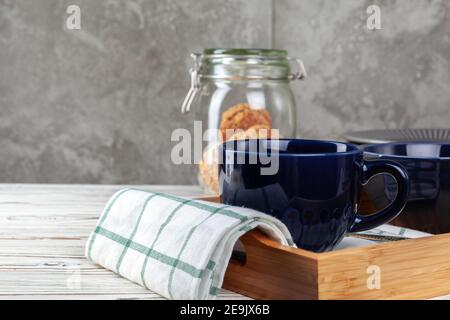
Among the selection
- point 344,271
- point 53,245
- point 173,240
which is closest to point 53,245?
point 53,245

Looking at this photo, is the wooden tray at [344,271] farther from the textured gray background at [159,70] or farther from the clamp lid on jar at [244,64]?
the textured gray background at [159,70]

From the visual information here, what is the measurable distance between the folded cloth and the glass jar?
14.7 inches

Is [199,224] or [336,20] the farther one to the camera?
[336,20]

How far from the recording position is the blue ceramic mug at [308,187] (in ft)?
2.09

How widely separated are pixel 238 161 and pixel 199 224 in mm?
70

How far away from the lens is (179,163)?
65.1 inches

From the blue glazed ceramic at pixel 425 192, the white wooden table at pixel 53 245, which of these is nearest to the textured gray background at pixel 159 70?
the white wooden table at pixel 53 245

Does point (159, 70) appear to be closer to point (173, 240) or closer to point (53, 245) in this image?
point (53, 245)

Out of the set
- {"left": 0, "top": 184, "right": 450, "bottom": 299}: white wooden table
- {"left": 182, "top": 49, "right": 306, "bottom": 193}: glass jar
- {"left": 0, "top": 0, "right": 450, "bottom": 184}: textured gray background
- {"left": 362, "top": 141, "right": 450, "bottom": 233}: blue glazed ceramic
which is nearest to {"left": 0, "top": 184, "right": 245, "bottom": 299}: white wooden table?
{"left": 0, "top": 184, "right": 450, "bottom": 299}: white wooden table

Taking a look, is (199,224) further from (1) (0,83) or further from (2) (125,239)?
(1) (0,83)

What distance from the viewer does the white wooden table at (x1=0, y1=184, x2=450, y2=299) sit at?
625 millimetres

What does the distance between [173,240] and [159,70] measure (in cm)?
100

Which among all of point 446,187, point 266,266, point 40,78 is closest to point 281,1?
point 40,78

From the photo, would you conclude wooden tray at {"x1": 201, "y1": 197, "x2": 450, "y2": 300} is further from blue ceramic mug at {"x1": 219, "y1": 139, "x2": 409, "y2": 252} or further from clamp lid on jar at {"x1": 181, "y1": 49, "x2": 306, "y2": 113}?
clamp lid on jar at {"x1": 181, "y1": 49, "x2": 306, "y2": 113}
